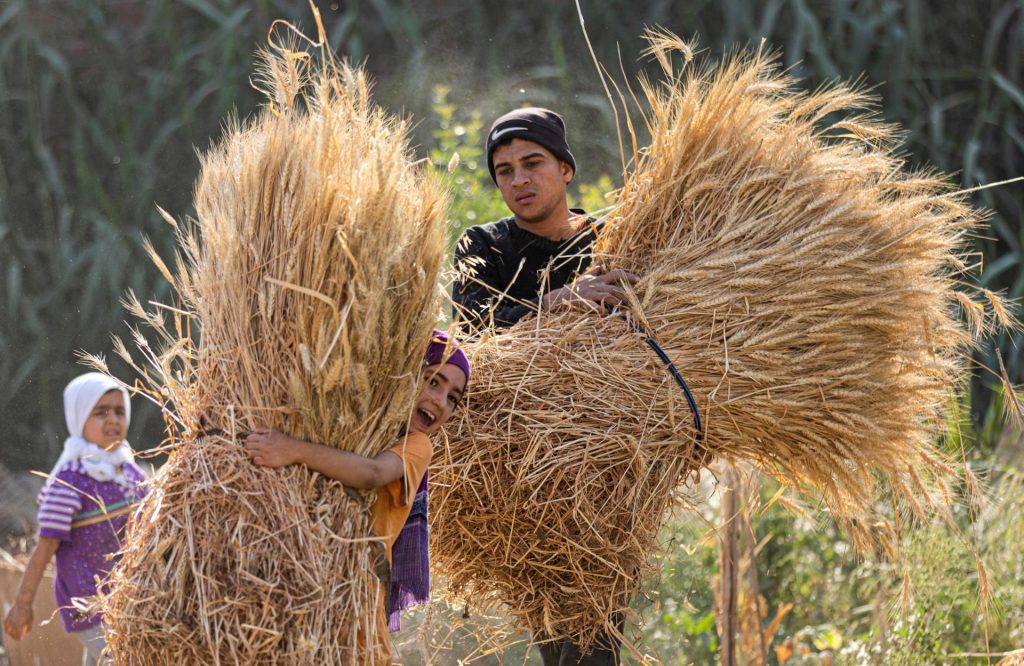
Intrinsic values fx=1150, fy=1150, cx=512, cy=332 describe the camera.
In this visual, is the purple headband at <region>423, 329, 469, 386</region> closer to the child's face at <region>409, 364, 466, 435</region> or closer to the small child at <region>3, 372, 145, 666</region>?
the child's face at <region>409, 364, 466, 435</region>

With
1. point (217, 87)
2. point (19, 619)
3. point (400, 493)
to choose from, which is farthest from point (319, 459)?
point (217, 87)

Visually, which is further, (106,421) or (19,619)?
(106,421)

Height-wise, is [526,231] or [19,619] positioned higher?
[526,231]

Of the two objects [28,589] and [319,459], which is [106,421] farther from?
[319,459]

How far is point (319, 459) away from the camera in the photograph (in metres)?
2.07

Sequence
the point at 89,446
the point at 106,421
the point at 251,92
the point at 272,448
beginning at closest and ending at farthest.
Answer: the point at 272,448 < the point at 89,446 < the point at 106,421 < the point at 251,92

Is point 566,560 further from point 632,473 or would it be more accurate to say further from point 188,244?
point 188,244

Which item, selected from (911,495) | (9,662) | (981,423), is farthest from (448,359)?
(981,423)

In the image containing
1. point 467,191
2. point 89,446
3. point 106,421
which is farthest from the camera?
point 467,191

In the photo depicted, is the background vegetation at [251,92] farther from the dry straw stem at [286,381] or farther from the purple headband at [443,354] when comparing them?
the dry straw stem at [286,381]

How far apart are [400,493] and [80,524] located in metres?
1.84

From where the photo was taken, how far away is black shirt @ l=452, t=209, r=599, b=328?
2.79 m

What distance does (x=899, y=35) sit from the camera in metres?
5.92

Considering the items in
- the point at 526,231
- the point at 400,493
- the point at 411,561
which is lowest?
the point at 411,561
